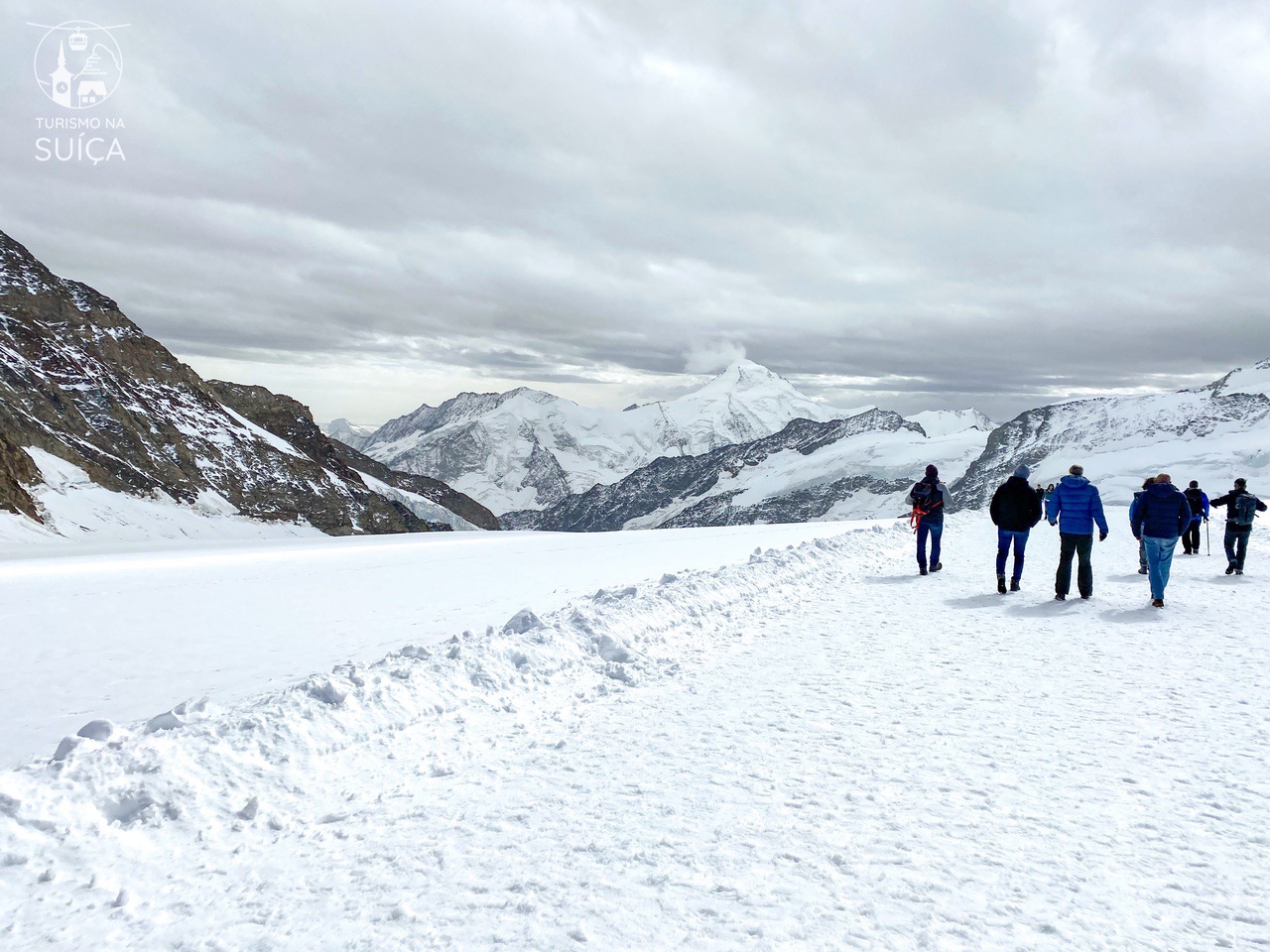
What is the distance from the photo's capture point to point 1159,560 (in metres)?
11.8

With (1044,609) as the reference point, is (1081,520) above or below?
above

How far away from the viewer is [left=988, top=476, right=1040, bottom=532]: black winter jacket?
13211 mm

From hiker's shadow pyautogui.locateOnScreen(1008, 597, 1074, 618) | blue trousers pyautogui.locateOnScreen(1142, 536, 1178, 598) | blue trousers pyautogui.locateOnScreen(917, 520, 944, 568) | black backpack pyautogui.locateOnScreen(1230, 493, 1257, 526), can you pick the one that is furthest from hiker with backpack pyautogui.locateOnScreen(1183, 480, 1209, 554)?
hiker's shadow pyautogui.locateOnScreen(1008, 597, 1074, 618)

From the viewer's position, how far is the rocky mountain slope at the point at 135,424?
115000 millimetres

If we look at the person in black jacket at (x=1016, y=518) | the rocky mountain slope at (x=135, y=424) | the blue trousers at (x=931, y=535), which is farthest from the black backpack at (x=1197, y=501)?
the rocky mountain slope at (x=135, y=424)

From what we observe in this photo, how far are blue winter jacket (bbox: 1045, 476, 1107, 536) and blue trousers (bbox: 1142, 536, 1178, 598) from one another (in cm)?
77

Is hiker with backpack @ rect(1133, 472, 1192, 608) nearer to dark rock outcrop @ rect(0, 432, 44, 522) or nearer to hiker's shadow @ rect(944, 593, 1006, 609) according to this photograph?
hiker's shadow @ rect(944, 593, 1006, 609)

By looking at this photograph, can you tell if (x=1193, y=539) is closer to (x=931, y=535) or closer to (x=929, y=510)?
(x=931, y=535)

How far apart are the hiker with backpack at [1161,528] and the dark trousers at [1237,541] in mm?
4356

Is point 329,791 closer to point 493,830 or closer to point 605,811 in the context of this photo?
point 493,830

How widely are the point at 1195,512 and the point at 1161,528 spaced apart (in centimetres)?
869

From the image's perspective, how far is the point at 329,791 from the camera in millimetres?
4996

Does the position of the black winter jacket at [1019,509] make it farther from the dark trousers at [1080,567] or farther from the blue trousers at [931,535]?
the blue trousers at [931,535]

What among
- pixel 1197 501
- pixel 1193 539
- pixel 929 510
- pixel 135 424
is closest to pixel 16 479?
pixel 135 424
